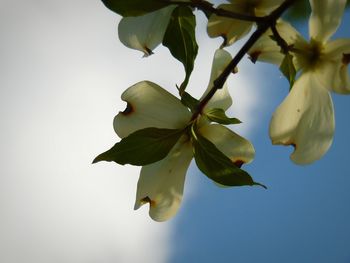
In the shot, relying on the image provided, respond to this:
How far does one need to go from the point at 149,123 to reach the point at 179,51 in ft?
0.21

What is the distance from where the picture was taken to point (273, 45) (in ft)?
1.30

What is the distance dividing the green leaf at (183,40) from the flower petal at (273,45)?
0.05 metres

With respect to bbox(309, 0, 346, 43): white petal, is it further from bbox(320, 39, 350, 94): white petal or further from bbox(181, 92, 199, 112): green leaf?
bbox(181, 92, 199, 112): green leaf

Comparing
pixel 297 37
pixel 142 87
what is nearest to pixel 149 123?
pixel 142 87

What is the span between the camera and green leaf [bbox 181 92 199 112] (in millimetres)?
384

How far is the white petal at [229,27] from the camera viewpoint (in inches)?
14.9

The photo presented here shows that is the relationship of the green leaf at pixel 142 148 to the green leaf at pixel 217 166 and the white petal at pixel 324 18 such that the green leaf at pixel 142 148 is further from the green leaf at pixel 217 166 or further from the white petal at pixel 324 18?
the white petal at pixel 324 18

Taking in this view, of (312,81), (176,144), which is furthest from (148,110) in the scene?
(312,81)

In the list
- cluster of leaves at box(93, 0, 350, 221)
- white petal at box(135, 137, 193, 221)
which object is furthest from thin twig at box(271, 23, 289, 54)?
white petal at box(135, 137, 193, 221)

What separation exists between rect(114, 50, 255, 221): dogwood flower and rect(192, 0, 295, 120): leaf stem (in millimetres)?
34

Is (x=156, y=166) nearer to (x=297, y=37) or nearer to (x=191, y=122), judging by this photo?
(x=191, y=122)

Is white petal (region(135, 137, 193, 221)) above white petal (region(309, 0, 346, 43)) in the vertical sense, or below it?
below

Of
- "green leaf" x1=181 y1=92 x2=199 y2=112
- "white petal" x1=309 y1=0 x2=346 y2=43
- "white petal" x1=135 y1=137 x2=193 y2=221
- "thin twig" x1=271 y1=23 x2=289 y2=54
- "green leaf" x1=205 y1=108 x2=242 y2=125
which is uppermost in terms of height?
"white petal" x1=309 y1=0 x2=346 y2=43

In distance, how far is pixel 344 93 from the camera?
0.38 metres
